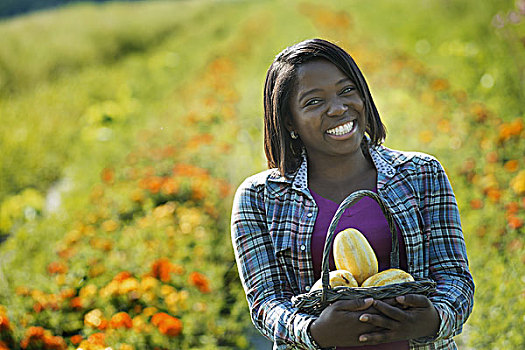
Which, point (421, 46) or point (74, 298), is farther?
point (421, 46)

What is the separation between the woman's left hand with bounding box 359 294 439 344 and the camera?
1339mm

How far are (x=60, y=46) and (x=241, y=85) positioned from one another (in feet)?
9.40

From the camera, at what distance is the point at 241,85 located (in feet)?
22.9

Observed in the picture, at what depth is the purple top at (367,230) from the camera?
154 centimetres

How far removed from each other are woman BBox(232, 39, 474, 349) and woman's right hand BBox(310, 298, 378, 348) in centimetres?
7

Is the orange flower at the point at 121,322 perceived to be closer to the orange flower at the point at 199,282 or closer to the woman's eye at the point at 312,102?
the orange flower at the point at 199,282

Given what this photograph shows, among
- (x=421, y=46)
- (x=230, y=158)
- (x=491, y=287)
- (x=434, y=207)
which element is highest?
(x=421, y=46)

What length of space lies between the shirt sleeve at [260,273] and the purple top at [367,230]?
0.34ft

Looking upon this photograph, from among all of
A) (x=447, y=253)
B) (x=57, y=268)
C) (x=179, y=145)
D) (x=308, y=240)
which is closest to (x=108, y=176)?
(x=179, y=145)

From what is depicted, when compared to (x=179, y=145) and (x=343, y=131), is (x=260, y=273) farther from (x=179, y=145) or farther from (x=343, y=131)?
(x=179, y=145)

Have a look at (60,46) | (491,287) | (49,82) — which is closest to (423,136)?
(491,287)

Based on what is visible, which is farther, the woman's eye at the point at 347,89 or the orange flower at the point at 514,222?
the orange flower at the point at 514,222

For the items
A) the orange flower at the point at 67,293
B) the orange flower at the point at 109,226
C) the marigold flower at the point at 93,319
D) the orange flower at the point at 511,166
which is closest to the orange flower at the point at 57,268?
the orange flower at the point at 67,293

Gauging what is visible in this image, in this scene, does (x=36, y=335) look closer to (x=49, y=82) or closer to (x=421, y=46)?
(x=49, y=82)
